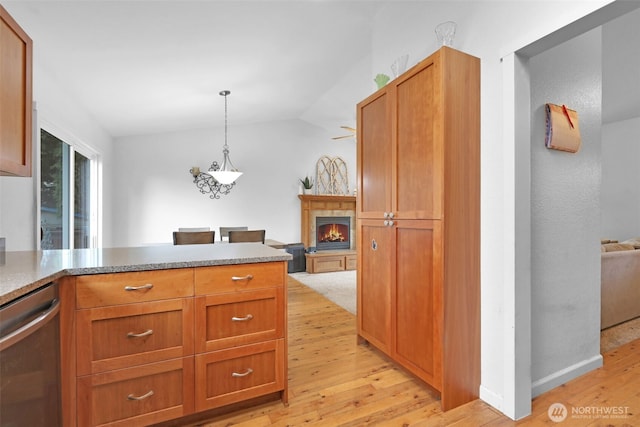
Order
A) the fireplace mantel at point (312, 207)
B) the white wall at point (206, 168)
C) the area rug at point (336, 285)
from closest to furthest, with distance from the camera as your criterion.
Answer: the area rug at point (336, 285) < the white wall at point (206, 168) < the fireplace mantel at point (312, 207)

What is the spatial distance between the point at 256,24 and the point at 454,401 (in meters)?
3.08

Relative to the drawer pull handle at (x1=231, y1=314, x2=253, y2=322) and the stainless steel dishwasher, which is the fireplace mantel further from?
the stainless steel dishwasher

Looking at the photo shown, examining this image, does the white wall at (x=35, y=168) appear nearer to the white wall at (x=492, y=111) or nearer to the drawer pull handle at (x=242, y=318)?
the white wall at (x=492, y=111)

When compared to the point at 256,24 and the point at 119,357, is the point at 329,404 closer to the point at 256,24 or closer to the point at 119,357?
the point at 119,357

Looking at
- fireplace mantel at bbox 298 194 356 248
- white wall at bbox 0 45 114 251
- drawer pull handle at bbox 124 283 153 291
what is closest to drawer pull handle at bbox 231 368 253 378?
drawer pull handle at bbox 124 283 153 291

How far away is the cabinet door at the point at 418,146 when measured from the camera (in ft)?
5.91

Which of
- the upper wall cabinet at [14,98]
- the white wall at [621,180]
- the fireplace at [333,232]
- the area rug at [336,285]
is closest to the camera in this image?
the upper wall cabinet at [14,98]

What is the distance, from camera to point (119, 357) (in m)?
1.47

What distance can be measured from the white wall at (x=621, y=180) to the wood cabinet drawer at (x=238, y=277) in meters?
6.64

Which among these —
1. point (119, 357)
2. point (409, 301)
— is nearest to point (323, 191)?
point (409, 301)

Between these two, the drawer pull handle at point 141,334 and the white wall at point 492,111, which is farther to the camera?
the white wall at point 492,111

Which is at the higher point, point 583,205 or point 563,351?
point 583,205

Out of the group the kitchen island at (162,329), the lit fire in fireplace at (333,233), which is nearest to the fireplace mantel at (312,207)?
the lit fire in fireplace at (333,233)

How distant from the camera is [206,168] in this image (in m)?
5.84
